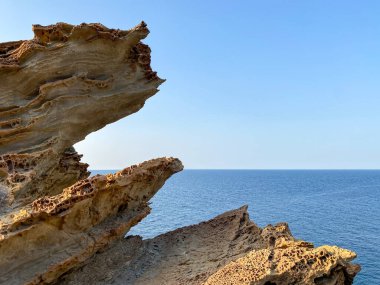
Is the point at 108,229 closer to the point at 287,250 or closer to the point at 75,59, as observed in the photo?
the point at 287,250

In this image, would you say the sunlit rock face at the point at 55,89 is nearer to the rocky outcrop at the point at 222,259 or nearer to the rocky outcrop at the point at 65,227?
the rocky outcrop at the point at 65,227

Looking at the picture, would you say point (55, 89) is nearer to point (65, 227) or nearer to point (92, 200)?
point (92, 200)

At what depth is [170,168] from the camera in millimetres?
15367

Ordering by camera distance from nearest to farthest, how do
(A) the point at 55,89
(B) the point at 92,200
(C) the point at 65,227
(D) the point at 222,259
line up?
(C) the point at 65,227
(B) the point at 92,200
(D) the point at 222,259
(A) the point at 55,89

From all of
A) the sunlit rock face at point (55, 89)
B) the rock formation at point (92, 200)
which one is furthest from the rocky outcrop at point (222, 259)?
the sunlit rock face at point (55, 89)

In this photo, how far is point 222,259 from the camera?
42.7 ft

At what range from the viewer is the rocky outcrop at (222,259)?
35.6ft

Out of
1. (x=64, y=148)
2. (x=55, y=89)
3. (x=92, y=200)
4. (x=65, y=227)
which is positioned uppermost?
(x=55, y=89)

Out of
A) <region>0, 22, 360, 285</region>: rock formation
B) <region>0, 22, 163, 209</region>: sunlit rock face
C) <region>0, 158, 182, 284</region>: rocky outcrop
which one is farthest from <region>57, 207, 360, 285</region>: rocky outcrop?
<region>0, 22, 163, 209</region>: sunlit rock face

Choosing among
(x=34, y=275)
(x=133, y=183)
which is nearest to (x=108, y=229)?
(x=133, y=183)

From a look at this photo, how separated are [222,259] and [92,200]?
490cm

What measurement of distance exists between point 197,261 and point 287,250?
3.36m

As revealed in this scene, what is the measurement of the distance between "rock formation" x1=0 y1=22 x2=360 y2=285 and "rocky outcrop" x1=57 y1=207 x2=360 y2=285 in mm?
38

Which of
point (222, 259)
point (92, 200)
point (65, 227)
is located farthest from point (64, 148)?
point (222, 259)
